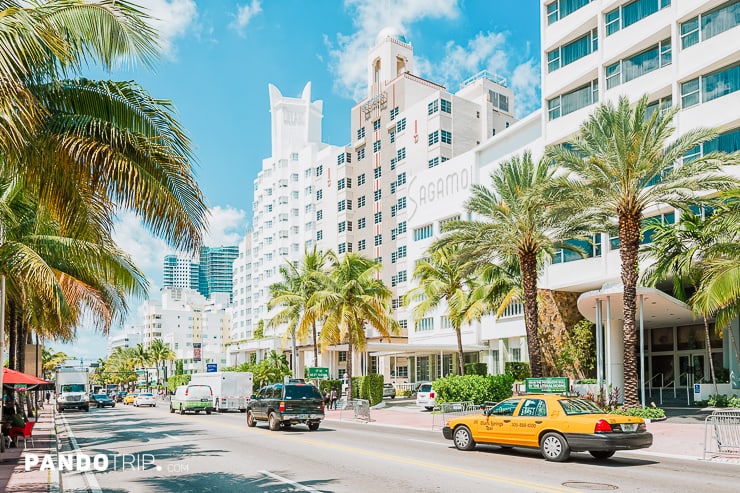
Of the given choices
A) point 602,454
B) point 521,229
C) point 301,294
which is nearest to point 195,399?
point 301,294

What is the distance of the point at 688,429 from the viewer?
25.1m

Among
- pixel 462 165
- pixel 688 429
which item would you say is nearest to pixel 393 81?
pixel 462 165

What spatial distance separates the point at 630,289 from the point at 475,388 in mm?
10019

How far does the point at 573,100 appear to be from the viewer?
41.4 m

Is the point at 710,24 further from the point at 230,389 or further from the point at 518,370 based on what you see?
the point at 230,389

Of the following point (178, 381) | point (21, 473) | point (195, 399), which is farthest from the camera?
point (178, 381)

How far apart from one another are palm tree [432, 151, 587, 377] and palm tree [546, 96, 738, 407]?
2.03 m

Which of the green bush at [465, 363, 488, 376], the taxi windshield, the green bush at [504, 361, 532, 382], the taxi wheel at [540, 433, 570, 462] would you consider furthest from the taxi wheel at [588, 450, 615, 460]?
the green bush at [465, 363, 488, 376]

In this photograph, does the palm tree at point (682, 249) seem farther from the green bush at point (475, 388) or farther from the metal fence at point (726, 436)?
the metal fence at point (726, 436)

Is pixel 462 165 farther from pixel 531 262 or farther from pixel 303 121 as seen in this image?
pixel 303 121

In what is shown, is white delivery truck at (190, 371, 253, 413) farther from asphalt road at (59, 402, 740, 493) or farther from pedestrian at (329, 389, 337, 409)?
asphalt road at (59, 402, 740, 493)

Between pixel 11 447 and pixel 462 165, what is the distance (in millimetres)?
41269

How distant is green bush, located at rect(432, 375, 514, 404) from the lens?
3484cm

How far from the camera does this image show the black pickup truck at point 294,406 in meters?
26.0
